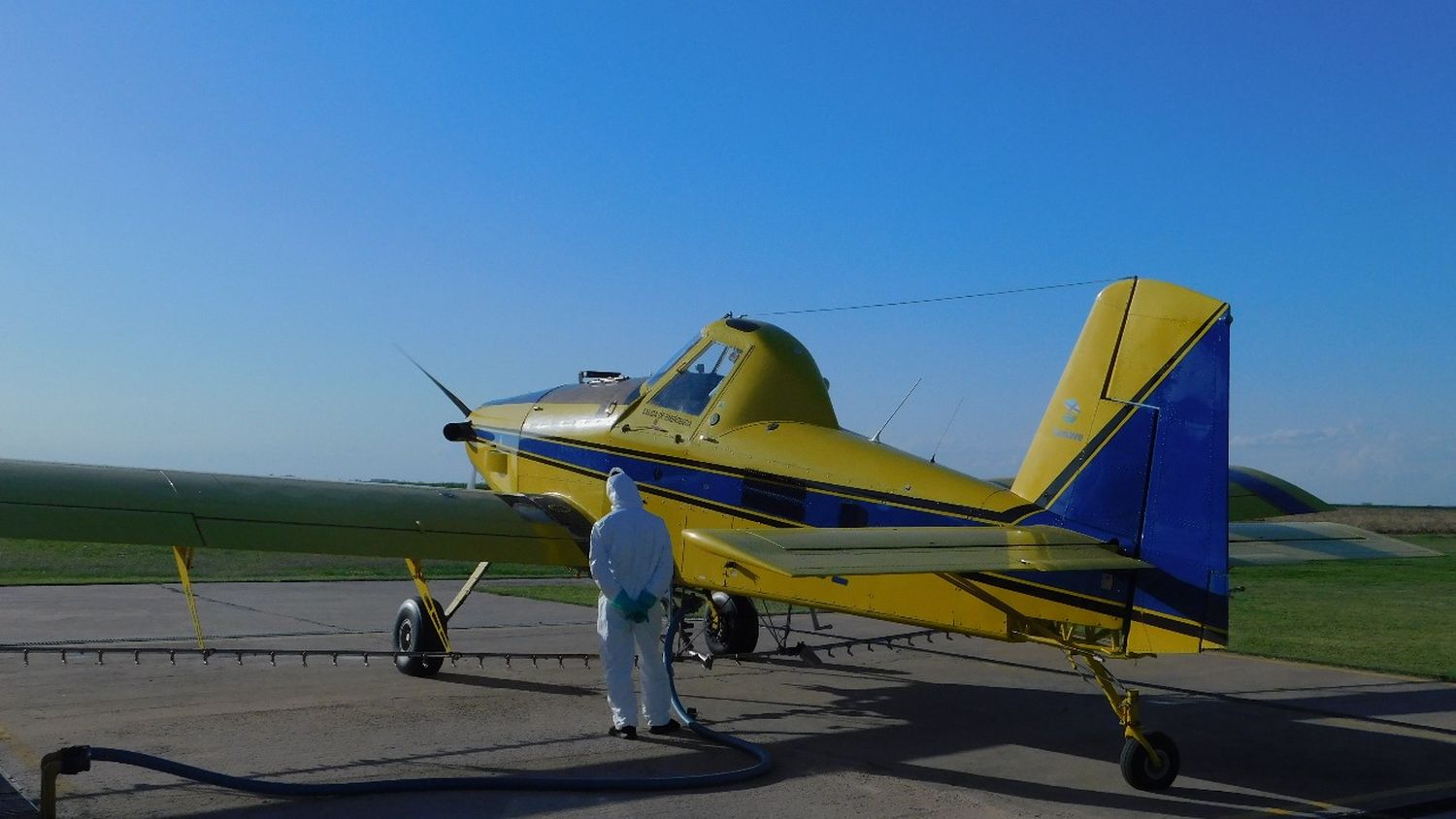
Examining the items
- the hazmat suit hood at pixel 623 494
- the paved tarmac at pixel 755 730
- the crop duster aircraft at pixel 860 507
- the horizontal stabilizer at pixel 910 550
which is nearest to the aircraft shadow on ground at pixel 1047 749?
the paved tarmac at pixel 755 730

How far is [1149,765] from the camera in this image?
709cm

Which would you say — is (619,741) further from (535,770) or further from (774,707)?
(774,707)

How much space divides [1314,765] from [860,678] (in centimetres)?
437

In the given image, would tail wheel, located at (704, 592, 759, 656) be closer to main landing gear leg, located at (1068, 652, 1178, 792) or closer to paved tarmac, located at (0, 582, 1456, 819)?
paved tarmac, located at (0, 582, 1456, 819)

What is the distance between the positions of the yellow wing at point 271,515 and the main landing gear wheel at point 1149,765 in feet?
17.4

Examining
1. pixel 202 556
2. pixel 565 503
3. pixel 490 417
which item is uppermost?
pixel 490 417

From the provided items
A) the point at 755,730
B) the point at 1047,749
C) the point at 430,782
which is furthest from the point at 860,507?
the point at 430,782

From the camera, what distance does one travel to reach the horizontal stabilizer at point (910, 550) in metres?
5.63

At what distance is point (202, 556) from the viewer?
2325 cm

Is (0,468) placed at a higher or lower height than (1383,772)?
higher

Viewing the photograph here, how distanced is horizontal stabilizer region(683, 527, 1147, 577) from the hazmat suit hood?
78.4 inches

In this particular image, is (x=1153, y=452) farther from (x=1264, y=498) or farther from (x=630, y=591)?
(x=1264, y=498)

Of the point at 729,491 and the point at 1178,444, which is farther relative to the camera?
the point at 729,491

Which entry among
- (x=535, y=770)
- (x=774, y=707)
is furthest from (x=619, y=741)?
(x=774, y=707)
